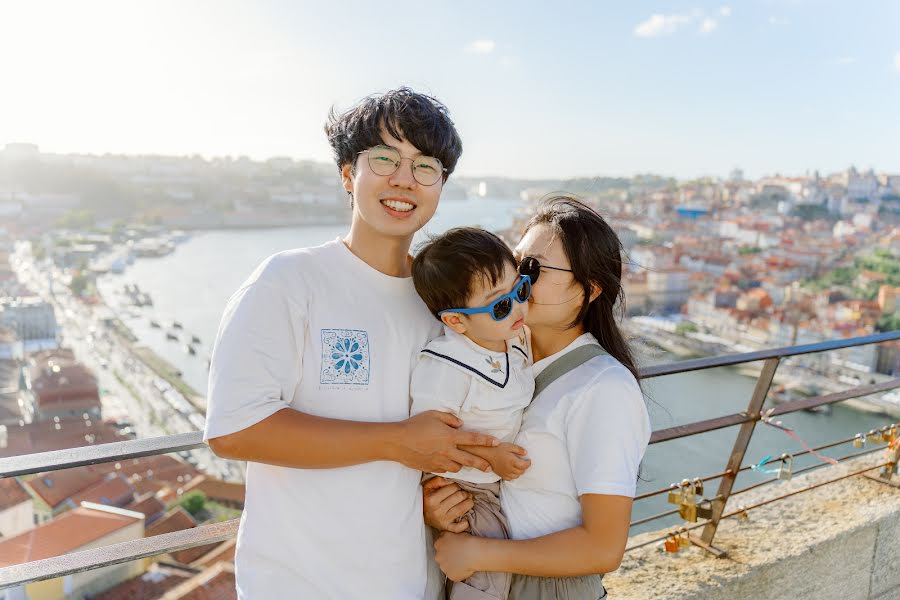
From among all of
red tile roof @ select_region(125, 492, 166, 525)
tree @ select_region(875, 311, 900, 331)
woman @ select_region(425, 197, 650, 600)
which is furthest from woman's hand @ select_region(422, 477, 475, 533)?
tree @ select_region(875, 311, 900, 331)

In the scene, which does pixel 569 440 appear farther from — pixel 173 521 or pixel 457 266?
pixel 173 521

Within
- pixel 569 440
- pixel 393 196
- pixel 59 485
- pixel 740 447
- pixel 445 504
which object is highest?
pixel 393 196

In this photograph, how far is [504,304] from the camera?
1015mm

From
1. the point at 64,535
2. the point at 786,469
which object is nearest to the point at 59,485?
the point at 64,535

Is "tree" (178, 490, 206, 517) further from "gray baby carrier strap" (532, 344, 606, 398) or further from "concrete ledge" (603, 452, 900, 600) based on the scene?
"gray baby carrier strap" (532, 344, 606, 398)

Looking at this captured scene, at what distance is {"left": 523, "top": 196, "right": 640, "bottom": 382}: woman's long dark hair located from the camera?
3.48ft

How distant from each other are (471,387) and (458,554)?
0.24 metres

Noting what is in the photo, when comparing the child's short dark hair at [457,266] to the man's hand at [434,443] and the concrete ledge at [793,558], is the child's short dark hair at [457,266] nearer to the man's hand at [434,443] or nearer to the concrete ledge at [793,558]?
the man's hand at [434,443]

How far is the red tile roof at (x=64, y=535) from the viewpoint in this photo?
33.2 feet

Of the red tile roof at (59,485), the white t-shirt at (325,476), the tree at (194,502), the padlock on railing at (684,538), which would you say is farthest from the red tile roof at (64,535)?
the white t-shirt at (325,476)

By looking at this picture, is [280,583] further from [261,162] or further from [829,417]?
[261,162]

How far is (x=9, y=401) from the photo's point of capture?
27484 millimetres

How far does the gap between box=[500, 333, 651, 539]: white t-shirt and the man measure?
0.09m

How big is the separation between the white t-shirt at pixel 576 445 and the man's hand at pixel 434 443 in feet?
0.35
